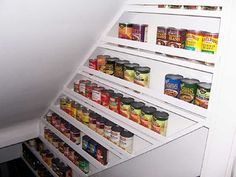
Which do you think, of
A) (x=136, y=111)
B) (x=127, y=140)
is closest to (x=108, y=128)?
(x=127, y=140)

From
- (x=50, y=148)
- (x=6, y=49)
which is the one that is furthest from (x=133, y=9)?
(x=50, y=148)

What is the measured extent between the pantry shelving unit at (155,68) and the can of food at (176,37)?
4 centimetres

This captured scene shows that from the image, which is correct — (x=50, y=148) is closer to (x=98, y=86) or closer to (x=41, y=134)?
(x=41, y=134)

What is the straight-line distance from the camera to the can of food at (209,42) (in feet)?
3.70

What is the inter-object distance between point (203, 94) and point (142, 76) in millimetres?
409

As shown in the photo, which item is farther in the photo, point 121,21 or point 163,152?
point 121,21

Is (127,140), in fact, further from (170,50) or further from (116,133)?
(170,50)

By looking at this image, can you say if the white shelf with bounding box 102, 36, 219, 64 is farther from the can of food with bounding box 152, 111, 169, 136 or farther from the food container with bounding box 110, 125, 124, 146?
the food container with bounding box 110, 125, 124, 146

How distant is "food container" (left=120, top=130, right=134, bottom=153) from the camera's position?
1666mm

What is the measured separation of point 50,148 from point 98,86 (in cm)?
110

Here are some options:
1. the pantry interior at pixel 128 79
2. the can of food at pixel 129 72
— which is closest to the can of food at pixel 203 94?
the pantry interior at pixel 128 79

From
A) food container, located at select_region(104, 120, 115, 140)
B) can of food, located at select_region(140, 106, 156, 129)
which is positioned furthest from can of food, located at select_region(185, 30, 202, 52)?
food container, located at select_region(104, 120, 115, 140)

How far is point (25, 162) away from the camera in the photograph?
10.3 ft

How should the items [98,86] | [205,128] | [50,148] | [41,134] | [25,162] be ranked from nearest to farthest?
[205,128] → [98,86] → [50,148] → [41,134] → [25,162]
